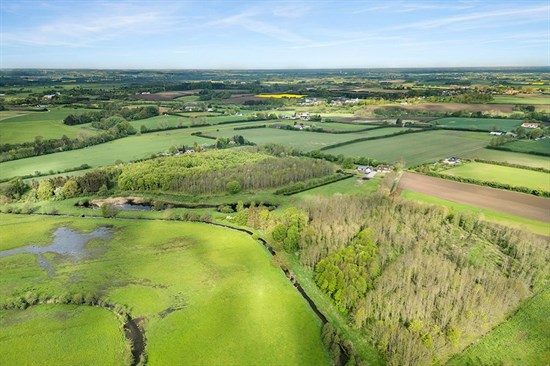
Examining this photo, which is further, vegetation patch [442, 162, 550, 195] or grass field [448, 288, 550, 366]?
vegetation patch [442, 162, 550, 195]

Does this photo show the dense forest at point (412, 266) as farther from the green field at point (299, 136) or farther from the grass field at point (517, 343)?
the green field at point (299, 136)

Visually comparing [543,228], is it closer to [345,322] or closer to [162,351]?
[345,322]

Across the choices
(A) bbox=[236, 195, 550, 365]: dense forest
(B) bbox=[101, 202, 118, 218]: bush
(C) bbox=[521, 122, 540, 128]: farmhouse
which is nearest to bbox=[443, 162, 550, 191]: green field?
(A) bbox=[236, 195, 550, 365]: dense forest

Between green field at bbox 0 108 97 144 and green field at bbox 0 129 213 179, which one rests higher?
green field at bbox 0 108 97 144

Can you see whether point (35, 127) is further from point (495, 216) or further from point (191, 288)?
point (495, 216)

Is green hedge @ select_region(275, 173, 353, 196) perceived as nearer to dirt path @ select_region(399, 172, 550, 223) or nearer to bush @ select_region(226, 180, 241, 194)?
bush @ select_region(226, 180, 241, 194)

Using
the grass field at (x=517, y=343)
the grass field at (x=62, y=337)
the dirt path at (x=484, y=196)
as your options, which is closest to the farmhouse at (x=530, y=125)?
the dirt path at (x=484, y=196)

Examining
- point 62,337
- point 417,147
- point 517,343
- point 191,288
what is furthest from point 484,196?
point 62,337

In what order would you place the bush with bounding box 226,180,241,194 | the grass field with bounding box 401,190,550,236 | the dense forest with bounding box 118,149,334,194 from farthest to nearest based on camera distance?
the dense forest with bounding box 118,149,334,194
the bush with bounding box 226,180,241,194
the grass field with bounding box 401,190,550,236

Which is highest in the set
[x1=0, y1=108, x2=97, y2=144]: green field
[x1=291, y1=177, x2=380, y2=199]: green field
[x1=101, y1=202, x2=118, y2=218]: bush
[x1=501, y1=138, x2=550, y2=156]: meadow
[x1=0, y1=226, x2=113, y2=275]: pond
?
[x1=0, y1=108, x2=97, y2=144]: green field
